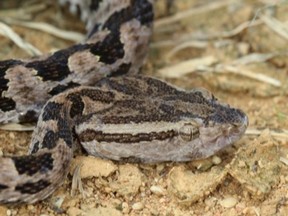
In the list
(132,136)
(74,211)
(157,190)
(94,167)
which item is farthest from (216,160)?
(74,211)

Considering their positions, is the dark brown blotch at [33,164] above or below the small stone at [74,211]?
above

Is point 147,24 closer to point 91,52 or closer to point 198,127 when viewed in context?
point 91,52

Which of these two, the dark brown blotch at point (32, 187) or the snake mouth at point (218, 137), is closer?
the dark brown blotch at point (32, 187)

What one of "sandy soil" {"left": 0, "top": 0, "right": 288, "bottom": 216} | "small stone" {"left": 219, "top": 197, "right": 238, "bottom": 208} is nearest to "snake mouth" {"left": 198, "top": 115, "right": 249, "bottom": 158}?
"sandy soil" {"left": 0, "top": 0, "right": 288, "bottom": 216}

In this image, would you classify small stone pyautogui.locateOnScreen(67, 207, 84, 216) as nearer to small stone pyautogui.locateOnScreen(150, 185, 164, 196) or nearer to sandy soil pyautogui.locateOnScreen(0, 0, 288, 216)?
sandy soil pyautogui.locateOnScreen(0, 0, 288, 216)

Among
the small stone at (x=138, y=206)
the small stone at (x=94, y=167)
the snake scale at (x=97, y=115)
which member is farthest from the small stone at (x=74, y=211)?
the small stone at (x=138, y=206)

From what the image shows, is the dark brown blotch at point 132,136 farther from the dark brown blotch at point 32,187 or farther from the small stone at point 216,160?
the dark brown blotch at point 32,187

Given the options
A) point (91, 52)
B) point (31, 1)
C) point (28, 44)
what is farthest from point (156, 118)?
point (31, 1)
